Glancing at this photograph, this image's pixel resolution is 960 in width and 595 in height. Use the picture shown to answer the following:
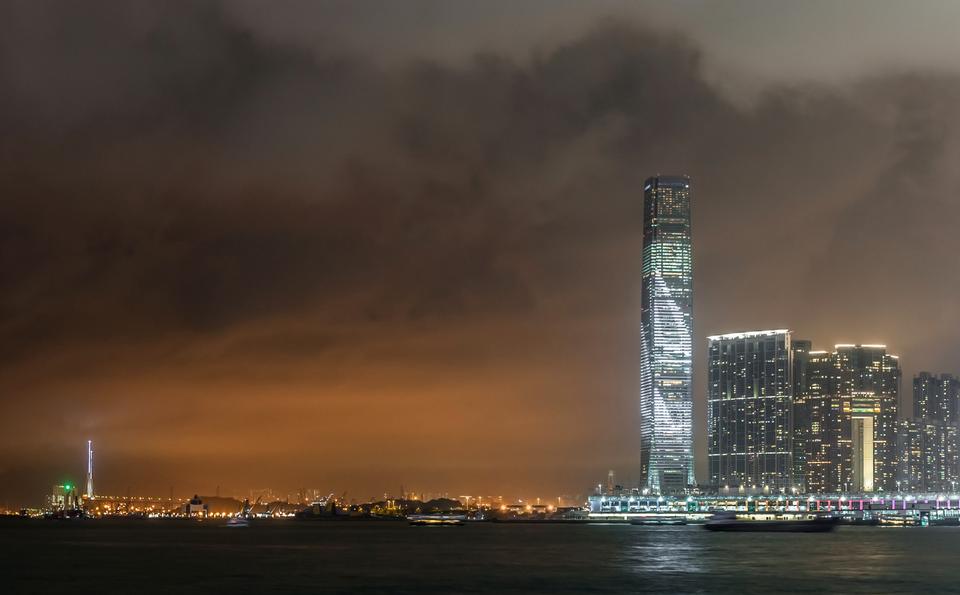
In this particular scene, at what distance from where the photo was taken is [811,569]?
399 feet

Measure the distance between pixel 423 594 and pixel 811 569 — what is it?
42692 millimetres

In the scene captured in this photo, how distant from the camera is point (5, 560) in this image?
140500mm

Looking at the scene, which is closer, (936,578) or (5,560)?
(936,578)

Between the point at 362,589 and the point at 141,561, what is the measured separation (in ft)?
151

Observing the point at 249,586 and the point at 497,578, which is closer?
the point at 249,586

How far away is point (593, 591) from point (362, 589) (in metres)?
17.1

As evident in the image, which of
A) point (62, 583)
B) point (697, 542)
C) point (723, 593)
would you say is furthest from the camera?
point (697, 542)

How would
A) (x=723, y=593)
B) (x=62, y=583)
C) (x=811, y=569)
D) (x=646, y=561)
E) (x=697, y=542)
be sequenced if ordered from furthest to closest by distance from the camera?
(x=697, y=542)
(x=646, y=561)
(x=811, y=569)
(x=62, y=583)
(x=723, y=593)

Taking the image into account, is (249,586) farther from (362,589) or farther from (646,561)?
(646,561)

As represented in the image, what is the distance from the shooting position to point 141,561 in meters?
137

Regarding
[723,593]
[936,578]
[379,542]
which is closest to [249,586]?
[723,593]

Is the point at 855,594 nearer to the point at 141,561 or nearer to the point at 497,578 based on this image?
the point at 497,578

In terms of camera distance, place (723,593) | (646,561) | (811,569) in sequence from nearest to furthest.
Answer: (723,593), (811,569), (646,561)

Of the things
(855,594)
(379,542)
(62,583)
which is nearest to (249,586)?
(62,583)
